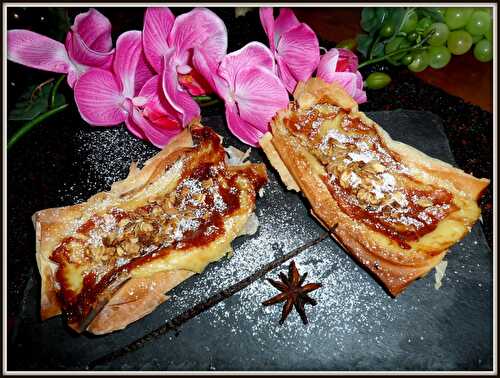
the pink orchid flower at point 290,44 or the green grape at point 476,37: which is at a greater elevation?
the pink orchid flower at point 290,44

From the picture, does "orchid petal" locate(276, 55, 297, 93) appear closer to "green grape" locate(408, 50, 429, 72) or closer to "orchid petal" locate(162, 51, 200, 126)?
"orchid petal" locate(162, 51, 200, 126)

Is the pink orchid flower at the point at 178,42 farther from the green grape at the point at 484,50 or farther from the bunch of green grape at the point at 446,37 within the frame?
the green grape at the point at 484,50

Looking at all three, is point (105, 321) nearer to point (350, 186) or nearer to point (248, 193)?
point (248, 193)

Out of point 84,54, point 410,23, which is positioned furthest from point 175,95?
point 410,23

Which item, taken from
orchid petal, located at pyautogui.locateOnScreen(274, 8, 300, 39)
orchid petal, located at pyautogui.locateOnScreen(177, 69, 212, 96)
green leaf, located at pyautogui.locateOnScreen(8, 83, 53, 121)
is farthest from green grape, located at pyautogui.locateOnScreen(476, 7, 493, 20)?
green leaf, located at pyautogui.locateOnScreen(8, 83, 53, 121)

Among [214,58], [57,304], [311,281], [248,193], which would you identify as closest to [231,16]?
[214,58]

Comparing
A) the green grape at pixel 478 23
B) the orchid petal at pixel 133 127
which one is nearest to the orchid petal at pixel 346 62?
the green grape at pixel 478 23

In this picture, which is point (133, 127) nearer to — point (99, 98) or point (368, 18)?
point (99, 98)
